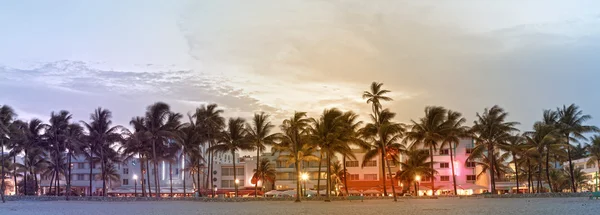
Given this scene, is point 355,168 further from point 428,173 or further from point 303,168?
point 428,173

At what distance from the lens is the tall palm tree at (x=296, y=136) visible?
5625 cm

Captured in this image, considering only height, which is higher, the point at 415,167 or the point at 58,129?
the point at 58,129

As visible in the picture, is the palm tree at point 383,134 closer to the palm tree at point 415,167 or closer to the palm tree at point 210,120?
the palm tree at point 415,167

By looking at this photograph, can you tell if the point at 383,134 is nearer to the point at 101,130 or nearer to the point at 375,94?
the point at 375,94

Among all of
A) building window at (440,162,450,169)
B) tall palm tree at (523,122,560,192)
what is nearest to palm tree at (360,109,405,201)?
tall palm tree at (523,122,560,192)

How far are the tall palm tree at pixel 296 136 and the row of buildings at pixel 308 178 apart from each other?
63.2 ft

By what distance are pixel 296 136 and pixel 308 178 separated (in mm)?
38255

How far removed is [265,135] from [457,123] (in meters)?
21.6

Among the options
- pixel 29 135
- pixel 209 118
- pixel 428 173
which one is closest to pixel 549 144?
pixel 428 173

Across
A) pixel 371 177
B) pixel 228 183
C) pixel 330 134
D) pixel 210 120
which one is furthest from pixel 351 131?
pixel 228 183

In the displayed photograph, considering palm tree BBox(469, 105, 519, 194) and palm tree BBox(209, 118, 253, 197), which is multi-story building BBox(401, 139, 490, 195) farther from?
palm tree BBox(209, 118, 253, 197)

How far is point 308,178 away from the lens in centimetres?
9469

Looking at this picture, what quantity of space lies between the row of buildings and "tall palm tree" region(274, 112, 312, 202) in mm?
19262

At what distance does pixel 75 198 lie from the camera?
70.8m
